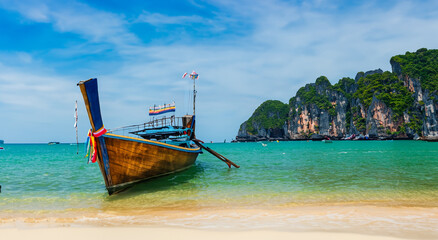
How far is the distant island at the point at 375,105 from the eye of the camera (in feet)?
343

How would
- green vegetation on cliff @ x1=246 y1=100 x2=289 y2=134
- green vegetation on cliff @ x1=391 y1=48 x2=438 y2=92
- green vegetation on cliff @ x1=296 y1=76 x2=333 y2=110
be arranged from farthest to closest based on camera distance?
1. green vegetation on cliff @ x1=246 y1=100 x2=289 y2=134
2. green vegetation on cliff @ x1=296 y1=76 x2=333 y2=110
3. green vegetation on cliff @ x1=391 y1=48 x2=438 y2=92

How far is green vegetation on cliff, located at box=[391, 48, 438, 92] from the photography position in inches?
4242

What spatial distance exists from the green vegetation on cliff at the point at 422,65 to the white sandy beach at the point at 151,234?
120 m

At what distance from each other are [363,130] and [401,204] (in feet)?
429

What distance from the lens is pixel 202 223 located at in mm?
6484

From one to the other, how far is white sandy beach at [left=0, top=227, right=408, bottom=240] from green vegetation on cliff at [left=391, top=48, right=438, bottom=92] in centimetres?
11990

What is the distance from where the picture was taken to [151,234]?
18.2ft

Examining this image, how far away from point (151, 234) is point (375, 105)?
425 feet

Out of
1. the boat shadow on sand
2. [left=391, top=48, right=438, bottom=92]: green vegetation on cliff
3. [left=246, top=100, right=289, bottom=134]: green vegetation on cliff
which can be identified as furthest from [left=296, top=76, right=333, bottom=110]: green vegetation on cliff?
the boat shadow on sand

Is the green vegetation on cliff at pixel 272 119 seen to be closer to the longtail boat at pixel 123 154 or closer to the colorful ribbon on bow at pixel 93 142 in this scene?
the longtail boat at pixel 123 154

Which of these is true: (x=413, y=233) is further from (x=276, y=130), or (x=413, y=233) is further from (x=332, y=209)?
(x=276, y=130)

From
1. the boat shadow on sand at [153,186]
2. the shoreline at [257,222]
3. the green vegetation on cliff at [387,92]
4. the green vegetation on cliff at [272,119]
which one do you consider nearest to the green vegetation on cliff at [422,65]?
the green vegetation on cliff at [387,92]

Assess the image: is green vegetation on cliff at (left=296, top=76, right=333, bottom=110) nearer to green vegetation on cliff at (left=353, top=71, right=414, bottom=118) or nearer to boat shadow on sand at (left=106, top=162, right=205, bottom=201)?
green vegetation on cliff at (left=353, top=71, right=414, bottom=118)

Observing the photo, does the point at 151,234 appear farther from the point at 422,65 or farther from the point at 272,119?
the point at 272,119
